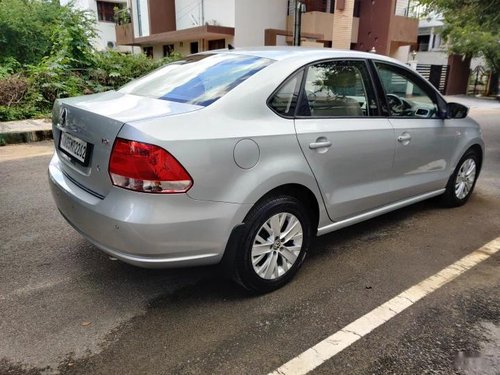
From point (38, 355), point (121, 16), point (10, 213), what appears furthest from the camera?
point (121, 16)

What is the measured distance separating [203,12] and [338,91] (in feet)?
59.0

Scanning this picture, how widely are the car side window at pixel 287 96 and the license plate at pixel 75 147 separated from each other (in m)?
1.21

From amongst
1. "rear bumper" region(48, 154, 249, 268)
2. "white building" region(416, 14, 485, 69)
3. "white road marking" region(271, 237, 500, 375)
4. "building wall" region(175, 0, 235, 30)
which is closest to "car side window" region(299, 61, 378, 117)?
"rear bumper" region(48, 154, 249, 268)

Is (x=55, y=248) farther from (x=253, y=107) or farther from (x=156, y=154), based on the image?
(x=253, y=107)

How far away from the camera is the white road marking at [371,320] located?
2424 mm

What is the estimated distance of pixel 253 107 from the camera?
286cm

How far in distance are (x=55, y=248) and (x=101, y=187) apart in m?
1.37

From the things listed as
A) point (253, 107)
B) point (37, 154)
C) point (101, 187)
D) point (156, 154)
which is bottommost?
point (37, 154)

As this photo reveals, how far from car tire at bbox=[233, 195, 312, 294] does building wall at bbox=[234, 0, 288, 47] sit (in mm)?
16073

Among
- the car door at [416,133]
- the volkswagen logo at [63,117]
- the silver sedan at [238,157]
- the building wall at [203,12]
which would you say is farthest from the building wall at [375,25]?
the volkswagen logo at [63,117]

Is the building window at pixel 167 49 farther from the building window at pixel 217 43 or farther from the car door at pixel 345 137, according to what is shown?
the car door at pixel 345 137

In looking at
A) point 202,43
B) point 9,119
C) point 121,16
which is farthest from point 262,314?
point 121,16

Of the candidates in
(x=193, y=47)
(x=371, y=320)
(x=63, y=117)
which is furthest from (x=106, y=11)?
(x=371, y=320)

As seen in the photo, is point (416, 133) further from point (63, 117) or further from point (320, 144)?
point (63, 117)
